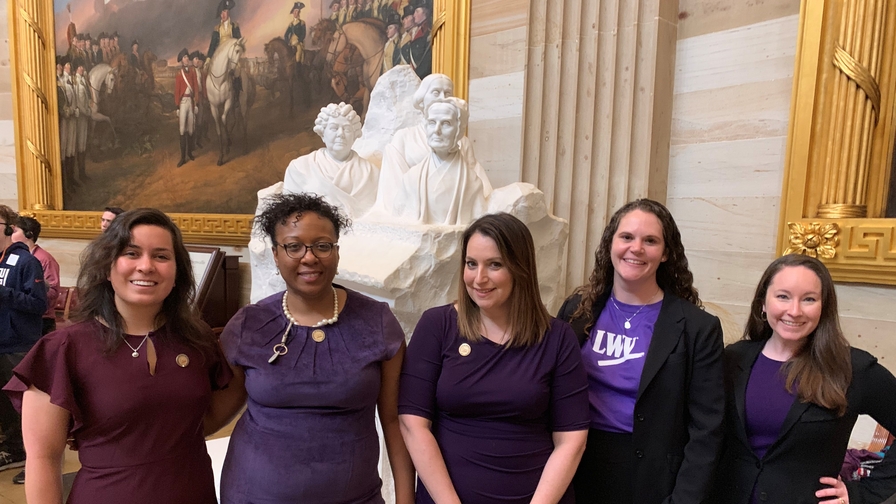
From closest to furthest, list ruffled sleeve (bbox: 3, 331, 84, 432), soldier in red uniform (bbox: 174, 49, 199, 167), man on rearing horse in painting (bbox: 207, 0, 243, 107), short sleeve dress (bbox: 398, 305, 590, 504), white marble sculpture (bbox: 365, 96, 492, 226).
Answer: ruffled sleeve (bbox: 3, 331, 84, 432) < short sleeve dress (bbox: 398, 305, 590, 504) < white marble sculpture (bbox: 365, 96, 492, 226) < man on rearing horse in painting (bbox: 207, 0, 243, 107) < soldier in red uniform (bbox: 174, 49, 199, 167)

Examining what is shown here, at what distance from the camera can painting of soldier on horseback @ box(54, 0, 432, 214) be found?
20.3ft

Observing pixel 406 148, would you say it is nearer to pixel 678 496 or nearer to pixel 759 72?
pixel 759 72

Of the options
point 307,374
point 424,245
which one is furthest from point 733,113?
point 307,374

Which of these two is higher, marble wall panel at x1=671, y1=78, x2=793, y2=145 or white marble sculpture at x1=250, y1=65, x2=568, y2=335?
marble wall panel at x1=671, y1=78, x2=793, y2=145

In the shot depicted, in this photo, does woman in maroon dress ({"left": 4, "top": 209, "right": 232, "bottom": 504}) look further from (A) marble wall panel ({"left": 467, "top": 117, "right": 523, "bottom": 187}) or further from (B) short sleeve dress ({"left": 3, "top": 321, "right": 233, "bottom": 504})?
(A) marble wall panel ({"left": 467, "top": 117, "right": 523, "bottom": 187})

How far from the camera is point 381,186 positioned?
3973 mm

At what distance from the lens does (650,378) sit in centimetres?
169

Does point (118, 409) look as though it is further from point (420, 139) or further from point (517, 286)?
point (420, 139)

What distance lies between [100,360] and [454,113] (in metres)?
2.38

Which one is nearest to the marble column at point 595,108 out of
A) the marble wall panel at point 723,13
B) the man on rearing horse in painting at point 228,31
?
the marble wall panel at point 723,13

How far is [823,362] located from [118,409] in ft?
6.40

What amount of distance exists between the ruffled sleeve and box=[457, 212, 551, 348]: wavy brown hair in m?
1.03

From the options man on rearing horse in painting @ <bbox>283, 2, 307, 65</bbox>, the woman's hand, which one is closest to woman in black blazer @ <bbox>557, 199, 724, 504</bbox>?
the woman's hand

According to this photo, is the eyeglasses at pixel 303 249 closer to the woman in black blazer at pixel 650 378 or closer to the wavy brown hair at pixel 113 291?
the wavy brown hair at pixel 113 291
